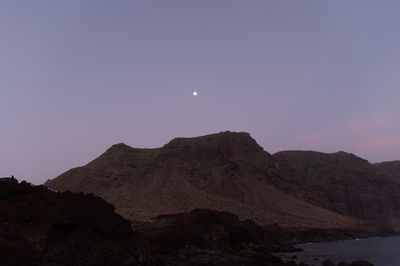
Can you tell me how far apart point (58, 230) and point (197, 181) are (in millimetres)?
124019

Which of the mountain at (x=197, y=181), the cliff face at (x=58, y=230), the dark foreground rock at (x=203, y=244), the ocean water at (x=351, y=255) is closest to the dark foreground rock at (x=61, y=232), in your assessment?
the cliff face at (x=58, y=230)

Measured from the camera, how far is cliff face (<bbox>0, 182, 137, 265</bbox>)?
29172 mm

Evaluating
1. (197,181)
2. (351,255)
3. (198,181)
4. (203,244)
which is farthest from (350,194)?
(203,244)

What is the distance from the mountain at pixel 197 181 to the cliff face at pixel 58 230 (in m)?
71.1

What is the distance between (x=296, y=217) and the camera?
139750mm

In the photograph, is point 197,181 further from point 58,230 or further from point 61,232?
point 58,230

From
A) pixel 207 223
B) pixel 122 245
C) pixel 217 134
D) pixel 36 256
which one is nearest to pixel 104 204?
pixel 122 245

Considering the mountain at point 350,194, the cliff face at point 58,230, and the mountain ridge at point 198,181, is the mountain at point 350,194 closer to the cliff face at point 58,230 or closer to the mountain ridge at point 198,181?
the mountain ridge at point 198,181

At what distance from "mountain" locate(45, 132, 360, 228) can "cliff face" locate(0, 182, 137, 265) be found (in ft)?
233

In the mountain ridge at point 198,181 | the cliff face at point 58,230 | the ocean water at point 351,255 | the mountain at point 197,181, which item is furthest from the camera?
the mountain ridge at point 198,181

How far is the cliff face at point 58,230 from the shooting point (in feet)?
95.7

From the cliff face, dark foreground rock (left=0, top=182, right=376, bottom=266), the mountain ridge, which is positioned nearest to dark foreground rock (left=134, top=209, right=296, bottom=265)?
dark foreground rock (left=0, top=182, right=376, bottom=266)

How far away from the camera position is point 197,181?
15525cm

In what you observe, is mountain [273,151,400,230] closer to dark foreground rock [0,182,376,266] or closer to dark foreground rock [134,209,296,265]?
dark foreground rock [134,209,296,265]
